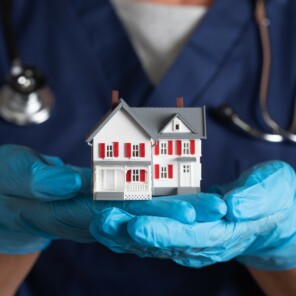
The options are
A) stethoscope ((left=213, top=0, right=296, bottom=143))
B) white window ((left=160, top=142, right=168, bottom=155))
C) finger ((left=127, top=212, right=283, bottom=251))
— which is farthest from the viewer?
stethoscope ((left=213, top=0, right=296, bottom=143))

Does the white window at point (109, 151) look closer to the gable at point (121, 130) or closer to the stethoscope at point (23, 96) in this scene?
the gable at point (121, 130)

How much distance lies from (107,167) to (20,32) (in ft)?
1.73

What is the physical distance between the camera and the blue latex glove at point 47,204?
2.44ft

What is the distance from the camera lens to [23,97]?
3.37 ft

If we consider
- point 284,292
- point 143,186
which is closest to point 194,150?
point 143,186

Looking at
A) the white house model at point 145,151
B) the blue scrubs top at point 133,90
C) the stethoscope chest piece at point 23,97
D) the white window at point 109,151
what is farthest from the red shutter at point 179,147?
the stethoscope chest piece at point 23,97

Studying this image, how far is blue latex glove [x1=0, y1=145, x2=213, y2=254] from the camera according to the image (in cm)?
74

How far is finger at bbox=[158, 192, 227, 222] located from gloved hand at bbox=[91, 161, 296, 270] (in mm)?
13

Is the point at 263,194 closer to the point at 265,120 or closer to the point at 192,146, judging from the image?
the point at 192,146

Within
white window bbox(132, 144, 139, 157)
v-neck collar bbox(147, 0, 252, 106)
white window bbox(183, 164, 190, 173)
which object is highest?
v-neck collar bbox(147, 0, 252, 106)

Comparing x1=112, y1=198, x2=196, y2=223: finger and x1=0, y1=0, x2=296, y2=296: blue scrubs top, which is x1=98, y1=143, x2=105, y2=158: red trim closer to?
x1=112, y1=198, x2=196, y2=223: finger

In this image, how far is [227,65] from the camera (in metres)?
1.08

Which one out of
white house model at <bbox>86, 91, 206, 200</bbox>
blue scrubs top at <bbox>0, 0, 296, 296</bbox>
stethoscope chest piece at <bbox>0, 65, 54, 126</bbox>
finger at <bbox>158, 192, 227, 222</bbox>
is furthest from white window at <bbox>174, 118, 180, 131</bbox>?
stethoscope chest piece at <bbox>0, 65, 54, 126</bbox>

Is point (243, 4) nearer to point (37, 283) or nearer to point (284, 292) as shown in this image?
point (284, 292)
